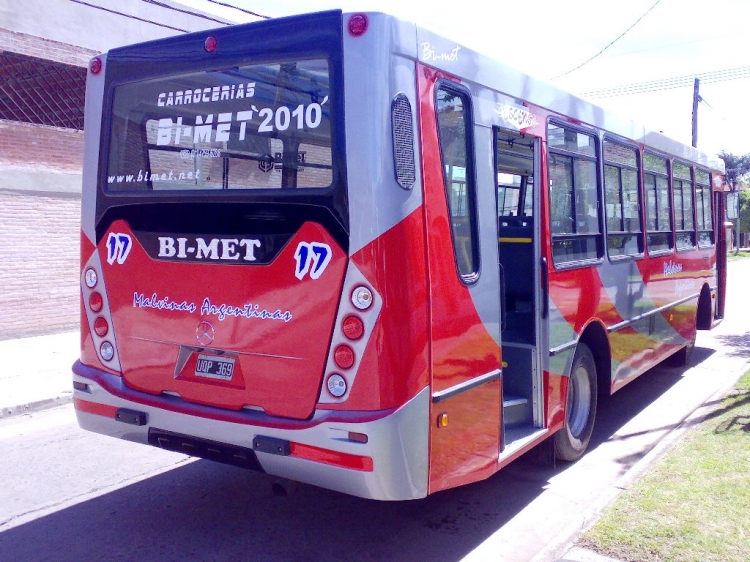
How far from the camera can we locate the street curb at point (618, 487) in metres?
4.42

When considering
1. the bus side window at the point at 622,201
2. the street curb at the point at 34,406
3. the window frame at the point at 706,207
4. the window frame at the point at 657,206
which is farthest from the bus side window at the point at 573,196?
the street curb at the point at 34,406

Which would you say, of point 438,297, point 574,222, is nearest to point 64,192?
point 574,222

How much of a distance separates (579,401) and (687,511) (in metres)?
1.69

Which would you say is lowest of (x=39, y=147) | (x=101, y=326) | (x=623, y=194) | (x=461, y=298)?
(x=101, y=326)

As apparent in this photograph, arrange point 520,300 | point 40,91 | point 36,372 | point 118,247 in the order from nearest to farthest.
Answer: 1. point 118,247
2. point 520,300
3. point 36,372
4. point 40,91

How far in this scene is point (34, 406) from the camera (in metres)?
8.12

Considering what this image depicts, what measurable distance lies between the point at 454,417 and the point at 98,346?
7.50ft

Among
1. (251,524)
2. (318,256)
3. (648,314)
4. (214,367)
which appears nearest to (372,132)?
(318,256)

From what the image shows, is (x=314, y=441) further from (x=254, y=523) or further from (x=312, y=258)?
(x=254, y=523)

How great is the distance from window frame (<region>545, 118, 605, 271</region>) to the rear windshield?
215 cm

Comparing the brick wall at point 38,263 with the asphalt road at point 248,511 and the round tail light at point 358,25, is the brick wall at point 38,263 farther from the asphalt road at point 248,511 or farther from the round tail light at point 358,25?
the round tail light at point 358,25

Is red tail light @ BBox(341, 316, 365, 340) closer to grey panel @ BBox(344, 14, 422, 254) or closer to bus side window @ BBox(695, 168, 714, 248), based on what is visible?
grey panel @ BBox(344, 14, 422, 254)

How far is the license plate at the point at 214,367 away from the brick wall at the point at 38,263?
8.54 metres

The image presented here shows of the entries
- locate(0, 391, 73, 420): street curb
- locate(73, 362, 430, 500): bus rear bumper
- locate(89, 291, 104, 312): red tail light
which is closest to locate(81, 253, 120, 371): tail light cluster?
locate(89, 291, 104, 312): red tail light
